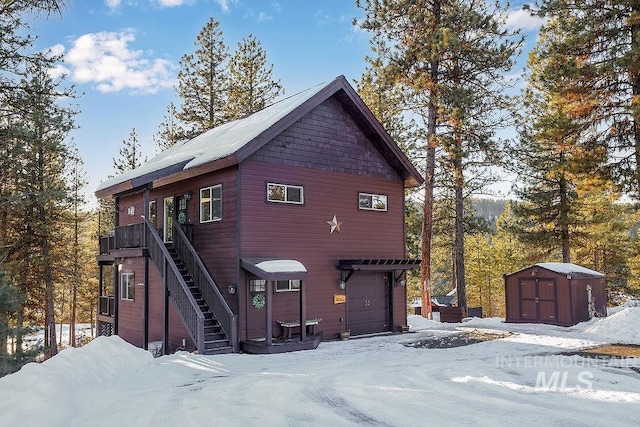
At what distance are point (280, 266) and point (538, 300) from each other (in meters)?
10.4

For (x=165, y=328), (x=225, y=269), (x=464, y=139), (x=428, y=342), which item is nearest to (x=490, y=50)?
(x=464, y=139)

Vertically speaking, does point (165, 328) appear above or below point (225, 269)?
below

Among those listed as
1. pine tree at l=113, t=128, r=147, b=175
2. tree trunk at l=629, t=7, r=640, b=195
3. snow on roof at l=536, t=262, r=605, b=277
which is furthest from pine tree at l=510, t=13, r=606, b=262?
pine tree at l=113, t=128, r=147, b=175

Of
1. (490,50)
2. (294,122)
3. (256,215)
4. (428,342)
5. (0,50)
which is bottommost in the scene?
(428,342)

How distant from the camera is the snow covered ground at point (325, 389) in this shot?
659 cm

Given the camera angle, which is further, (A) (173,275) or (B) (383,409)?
(A) (173,275)

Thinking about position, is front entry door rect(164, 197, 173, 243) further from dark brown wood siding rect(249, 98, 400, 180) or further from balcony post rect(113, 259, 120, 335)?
dark brown wood siding rect(249, 98, 400, 180)

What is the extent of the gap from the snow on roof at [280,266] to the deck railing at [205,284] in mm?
1397

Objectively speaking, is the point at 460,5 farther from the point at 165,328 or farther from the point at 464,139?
the point at 165,328

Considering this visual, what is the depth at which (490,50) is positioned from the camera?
21.3 m

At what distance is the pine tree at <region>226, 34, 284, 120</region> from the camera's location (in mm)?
31609

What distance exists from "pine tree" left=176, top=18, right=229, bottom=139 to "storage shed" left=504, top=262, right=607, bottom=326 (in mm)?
20788

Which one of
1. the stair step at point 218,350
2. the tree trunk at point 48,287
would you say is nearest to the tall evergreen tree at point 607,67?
the stair step at point 218,350

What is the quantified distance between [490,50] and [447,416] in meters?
18.3
